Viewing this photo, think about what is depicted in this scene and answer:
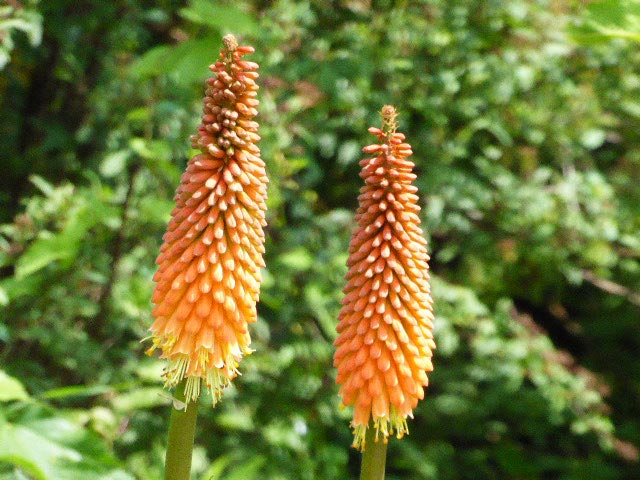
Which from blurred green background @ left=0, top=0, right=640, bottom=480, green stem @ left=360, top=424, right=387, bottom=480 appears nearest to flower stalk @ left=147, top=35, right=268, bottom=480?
green stem @ left=360, top=424, right=387, bottom=480

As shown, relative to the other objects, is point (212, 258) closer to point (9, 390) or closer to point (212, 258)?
point (212, 258)

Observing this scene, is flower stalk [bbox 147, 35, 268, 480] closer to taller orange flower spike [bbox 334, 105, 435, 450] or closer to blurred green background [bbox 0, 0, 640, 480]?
taller orange flower spike [bbox 334, 105, 435, 450]

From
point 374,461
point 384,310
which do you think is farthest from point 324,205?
point 374,461

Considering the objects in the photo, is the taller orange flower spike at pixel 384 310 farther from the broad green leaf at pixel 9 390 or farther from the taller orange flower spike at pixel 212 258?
the broad green leaf at pixel 9 390

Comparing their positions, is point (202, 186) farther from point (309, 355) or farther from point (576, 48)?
point (576, 48)

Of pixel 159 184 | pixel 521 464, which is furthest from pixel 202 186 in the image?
pixel 521 464
